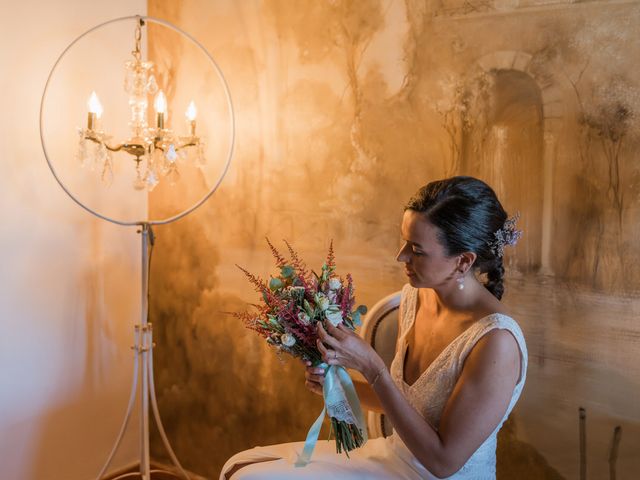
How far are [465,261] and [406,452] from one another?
1.89ft

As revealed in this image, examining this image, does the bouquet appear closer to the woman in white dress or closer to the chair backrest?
the woman in white dress

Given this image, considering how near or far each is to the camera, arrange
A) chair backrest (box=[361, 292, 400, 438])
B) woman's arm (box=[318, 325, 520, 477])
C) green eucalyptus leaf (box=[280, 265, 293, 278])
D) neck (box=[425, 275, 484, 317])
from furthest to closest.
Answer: chair backrest (box=[361, 292, 400, 438])
neck (box=[425, 275, 484, 317])
green eucalyptus leaf (box=[280, 265, 293, 278])
woman's arm (box=[318, 325, 520, 477])

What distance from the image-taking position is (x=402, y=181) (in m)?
2.20

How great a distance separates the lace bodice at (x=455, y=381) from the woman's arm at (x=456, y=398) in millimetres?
26

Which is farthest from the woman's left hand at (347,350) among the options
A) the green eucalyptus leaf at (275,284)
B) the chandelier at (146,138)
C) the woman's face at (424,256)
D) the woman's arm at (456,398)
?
the chandelier at (146,138)

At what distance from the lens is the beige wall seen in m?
2.40

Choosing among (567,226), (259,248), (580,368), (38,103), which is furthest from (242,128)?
(580,368)

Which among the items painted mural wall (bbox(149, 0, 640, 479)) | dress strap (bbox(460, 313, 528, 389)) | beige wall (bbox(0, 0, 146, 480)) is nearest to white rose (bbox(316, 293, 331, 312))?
dress strap (bbox(460, 313, 528, 389))

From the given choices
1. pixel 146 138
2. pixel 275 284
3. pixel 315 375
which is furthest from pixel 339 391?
pixel 146 138

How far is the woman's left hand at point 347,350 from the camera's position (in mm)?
1553

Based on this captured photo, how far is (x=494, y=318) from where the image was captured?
1585 millimetres

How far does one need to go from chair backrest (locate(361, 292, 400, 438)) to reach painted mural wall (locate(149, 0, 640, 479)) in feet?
0.69

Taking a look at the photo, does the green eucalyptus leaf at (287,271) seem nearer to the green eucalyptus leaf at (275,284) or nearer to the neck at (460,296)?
the green eucalyptus leaf at (275,284)

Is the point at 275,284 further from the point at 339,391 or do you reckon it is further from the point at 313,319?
the point at 339,391
